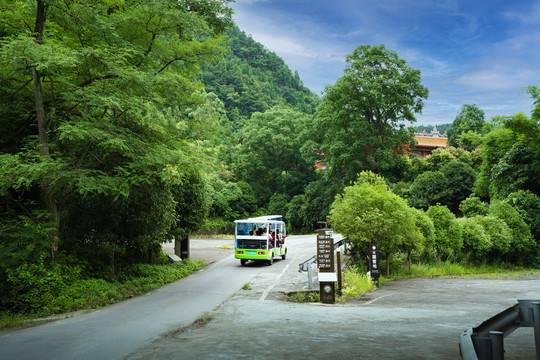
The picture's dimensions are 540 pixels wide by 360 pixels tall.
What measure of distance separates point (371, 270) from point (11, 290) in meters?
14.9

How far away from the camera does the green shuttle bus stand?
23156 mm

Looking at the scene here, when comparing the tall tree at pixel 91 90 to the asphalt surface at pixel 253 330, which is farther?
the tall tree at pixel 91 90

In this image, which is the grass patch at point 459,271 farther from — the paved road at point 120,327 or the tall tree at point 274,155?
the tall tree at point 274,155

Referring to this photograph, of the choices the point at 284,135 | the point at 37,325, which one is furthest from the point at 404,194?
the point at 37,325

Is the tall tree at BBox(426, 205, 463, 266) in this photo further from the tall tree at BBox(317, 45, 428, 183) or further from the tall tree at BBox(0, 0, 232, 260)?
the tall tree at BBox(0, 0, 232, 260)

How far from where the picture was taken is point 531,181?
3759cm

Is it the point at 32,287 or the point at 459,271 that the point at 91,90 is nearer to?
the point at 32,287

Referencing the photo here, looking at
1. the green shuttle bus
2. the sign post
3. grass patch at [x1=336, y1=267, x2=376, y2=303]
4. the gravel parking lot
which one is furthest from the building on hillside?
the sign post

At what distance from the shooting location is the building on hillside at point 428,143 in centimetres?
6266

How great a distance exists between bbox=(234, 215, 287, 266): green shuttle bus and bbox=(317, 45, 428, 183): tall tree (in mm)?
20455

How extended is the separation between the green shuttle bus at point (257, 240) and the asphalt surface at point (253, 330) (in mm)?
5778

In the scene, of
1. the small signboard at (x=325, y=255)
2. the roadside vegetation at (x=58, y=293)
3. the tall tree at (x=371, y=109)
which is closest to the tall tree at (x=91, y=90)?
the roadside vegetation at (x=58, y=293)

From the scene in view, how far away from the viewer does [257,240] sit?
23.3 meters

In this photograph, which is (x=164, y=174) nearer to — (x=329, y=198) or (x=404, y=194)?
(x=404, y=194)
